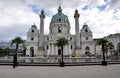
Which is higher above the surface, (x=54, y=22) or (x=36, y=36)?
(x=54, y=22)

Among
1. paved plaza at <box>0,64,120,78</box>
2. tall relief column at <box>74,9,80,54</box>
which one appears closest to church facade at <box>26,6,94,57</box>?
tall relief column at <box>74,9,80,54</box>

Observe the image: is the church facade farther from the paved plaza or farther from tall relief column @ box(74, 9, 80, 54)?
the paved plaza

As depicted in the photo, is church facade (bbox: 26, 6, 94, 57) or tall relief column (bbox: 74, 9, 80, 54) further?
church facade (bbox: 26, 6, 94, 57)

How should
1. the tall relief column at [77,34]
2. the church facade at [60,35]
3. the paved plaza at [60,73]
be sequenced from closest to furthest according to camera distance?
the paved plaza at [60,73] → the tall relief column at [77,34] → the church facade at [60,35]

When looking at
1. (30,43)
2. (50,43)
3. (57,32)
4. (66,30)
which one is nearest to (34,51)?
(30,43)

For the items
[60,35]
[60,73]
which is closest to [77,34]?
[60,35]

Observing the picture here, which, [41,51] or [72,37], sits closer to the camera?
[41,51]

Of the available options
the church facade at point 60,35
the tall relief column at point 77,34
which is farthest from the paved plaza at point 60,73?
the church facade at point 60,35

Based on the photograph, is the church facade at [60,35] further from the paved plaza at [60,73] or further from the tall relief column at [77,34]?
the paved plaza at [60,73]

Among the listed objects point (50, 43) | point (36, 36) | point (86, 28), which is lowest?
point (50, 43)

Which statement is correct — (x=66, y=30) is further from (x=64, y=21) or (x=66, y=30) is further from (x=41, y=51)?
(x=41, y=51)

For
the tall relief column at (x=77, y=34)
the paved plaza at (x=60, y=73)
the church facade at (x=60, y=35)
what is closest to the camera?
the paved plaza at (x=60, y=73)

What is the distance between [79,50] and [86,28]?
19.2m

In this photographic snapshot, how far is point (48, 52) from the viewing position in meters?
74.3
